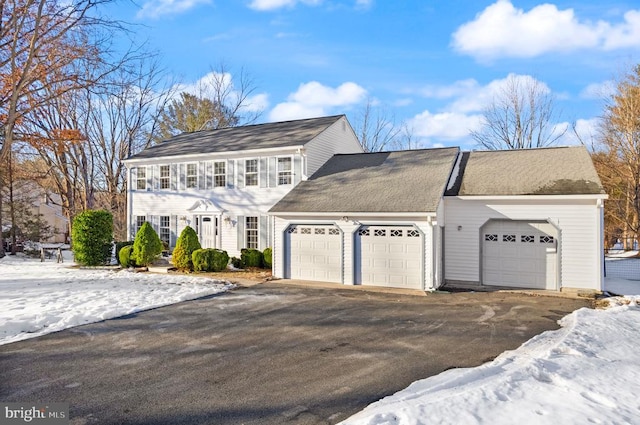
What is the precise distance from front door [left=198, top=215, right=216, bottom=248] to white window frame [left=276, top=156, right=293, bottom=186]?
12.6 ft

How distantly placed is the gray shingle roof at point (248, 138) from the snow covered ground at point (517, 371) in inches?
337

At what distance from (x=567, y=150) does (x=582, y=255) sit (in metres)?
4.92

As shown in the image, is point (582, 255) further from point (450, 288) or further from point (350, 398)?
point (350, 398)

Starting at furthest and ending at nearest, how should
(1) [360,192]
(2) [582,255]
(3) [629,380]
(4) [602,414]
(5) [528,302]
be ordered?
A: (1) [360,192] < (2) [582,255] < (5) [528,302] < (3) [629,380] < (4) [602,414]

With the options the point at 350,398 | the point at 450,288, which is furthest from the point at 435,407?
the point at 450,288

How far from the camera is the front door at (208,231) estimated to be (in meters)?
18.4

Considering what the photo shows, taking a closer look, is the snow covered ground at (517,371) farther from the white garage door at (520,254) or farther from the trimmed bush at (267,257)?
the trimmed bush at (267,257)

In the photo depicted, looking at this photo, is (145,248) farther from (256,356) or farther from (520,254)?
(520,254)

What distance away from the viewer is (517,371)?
5273 mm

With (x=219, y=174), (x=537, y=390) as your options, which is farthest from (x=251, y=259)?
(x=537, y=390)

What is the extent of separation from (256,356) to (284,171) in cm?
1150

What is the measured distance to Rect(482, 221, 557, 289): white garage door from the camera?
1215 centimetres

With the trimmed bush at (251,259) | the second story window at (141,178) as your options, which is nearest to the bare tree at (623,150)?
the trimmed bush at (251,259)

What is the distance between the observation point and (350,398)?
4.71m
